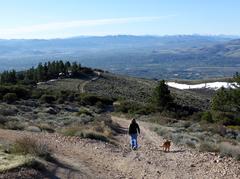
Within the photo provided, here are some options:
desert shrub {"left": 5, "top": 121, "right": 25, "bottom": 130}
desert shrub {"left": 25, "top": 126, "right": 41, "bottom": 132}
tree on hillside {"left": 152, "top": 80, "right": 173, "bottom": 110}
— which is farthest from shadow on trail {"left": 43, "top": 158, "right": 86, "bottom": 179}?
tree on hillside {"left": 152, "top": 80, "right": 173, "bottom": 110}

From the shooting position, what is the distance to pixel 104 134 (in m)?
24.1

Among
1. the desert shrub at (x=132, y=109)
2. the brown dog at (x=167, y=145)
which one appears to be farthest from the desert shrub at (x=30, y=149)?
the desert shrub at (x=132, y=109)

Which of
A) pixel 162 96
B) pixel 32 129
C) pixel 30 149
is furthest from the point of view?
pixel 162 96

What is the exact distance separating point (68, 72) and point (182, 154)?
86894 mm

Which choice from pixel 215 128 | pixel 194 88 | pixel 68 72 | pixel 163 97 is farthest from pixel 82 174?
pixel 194 88

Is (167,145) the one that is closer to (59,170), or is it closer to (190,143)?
(190,143)

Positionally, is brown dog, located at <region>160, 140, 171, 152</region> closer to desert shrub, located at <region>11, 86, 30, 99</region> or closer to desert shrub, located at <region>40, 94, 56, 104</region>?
desert shrub, located at <region>40, 94, 56, 104</region>

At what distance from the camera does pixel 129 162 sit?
666 inches

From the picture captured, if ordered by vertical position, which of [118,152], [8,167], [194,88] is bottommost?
[194,88]

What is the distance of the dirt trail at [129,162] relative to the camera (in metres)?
14.9

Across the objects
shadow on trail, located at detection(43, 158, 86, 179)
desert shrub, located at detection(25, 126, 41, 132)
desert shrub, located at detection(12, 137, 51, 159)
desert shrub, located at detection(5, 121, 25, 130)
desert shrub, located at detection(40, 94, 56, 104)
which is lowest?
desert shrub, located at detection(40, 94, 56, 104)

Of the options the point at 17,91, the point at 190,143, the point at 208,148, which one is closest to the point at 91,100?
the point at 17,91

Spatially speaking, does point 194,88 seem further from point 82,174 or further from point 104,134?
point 82,174

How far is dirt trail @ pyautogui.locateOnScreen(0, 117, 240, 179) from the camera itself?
49.0 ft
